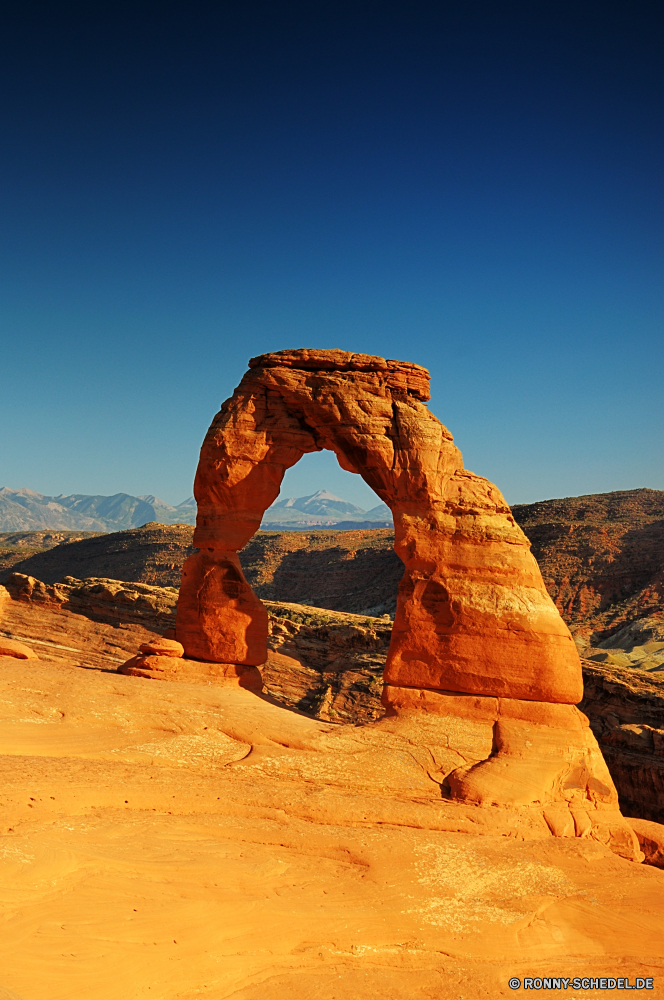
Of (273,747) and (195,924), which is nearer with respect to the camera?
(195,924)

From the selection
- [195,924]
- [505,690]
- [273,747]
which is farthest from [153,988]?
[505,690]

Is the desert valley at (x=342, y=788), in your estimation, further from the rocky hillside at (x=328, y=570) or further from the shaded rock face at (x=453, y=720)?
the rocky hillside at (x=328, y=570)

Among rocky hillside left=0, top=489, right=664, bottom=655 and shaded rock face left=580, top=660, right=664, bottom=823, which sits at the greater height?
rocky hillside left=0, top=489, right=664, bottom=655

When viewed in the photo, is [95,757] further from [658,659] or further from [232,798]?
[658,659]

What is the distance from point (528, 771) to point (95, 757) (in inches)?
312

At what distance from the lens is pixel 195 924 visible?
743cm

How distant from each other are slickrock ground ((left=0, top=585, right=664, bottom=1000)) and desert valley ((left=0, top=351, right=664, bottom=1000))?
0.04 m

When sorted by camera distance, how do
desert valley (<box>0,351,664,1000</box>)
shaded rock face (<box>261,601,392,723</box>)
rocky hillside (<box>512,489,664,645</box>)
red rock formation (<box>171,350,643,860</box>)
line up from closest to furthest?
1. desert valley (<box>0,351,664,1000</box>)
2. red rock formation (<box>171,350,643,860</box>)
3. shaded rock face (<box>261,601,392,723</box>)
4. rocky hillside (<box>512,489,664,645</box>)

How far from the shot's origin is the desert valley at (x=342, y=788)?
24.3 ft

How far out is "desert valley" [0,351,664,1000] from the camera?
7.42m

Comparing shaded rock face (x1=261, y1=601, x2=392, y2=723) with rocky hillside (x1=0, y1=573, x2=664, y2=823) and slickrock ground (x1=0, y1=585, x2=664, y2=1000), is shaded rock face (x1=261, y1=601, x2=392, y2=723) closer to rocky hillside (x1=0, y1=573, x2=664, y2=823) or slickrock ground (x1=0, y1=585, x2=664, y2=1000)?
rocky hillside (x1=0, y1=573, x2=664, y2=823)

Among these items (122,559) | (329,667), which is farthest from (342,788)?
(122,559)

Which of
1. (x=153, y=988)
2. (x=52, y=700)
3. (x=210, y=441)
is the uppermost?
(x=210, y=441)

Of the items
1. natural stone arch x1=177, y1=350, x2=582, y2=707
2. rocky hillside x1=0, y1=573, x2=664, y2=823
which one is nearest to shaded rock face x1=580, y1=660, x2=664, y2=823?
rocky hillside x1=0, y1=573, x2=664, y2=823
